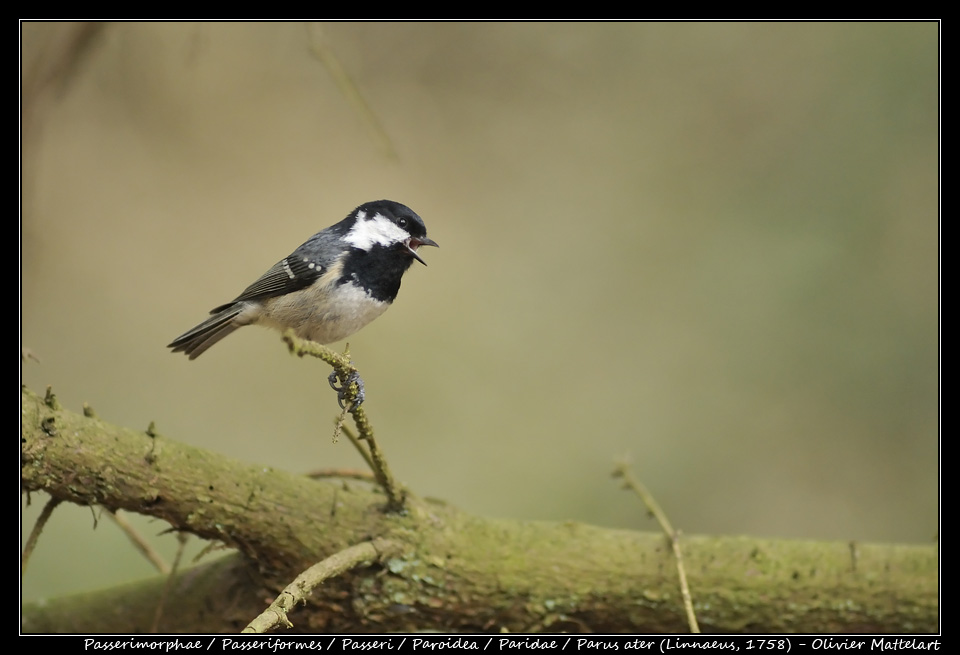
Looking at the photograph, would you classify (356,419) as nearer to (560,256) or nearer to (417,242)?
(417,242)

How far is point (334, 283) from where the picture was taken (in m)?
2.63

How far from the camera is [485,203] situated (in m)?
5.66

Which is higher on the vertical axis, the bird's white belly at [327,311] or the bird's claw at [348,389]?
the bird's white belly at [327,311]

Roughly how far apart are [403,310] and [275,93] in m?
1.73

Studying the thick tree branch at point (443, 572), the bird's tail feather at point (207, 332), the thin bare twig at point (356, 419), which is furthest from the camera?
the bird's tail feather at point (207, 332)

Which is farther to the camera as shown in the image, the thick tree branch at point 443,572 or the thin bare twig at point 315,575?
the thick tree branch at point 443,572

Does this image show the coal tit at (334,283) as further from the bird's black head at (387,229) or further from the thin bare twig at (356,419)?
the thin bare twig at (356,419)

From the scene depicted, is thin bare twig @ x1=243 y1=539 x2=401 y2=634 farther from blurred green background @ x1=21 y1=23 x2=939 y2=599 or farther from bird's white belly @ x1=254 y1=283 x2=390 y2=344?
blurred green background @ x1=21 y1=23 x2=939 y2=599

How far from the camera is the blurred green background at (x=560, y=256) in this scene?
4.91 metres

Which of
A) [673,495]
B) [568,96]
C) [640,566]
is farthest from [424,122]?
[640,566]

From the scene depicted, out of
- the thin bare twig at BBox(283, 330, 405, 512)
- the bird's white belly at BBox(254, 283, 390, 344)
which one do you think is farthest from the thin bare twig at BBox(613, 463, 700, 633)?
the bird's white belly at BBox(254, 283, 390, 344)

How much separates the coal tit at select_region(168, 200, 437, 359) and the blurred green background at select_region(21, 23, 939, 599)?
1.71 meters

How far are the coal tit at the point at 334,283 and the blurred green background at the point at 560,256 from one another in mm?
1708

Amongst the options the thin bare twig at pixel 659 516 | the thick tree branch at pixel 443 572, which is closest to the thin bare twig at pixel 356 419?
the thick tree branch at pixel 443 572
